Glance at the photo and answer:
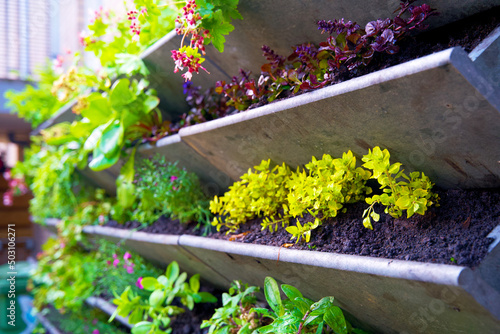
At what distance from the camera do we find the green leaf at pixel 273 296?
1258 millimetres

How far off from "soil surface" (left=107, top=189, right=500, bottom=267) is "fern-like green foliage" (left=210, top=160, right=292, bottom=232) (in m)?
0.19

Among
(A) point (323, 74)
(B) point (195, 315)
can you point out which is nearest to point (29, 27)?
(B) point (195, 315)

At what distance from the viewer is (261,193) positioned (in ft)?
4.97

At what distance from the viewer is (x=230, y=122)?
143 cm

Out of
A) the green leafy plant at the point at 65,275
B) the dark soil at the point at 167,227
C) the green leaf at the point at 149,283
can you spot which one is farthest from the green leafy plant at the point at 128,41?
the green leafy plant at the point at 65,275

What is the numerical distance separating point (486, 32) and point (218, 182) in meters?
1.27

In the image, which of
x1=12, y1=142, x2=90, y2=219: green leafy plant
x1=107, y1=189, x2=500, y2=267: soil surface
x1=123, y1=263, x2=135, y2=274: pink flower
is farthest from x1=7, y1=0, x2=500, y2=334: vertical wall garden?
x1=12, y1=142, x2=90, y2=219: green leafy plant

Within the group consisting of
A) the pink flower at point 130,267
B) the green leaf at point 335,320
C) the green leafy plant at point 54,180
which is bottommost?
the green leaf at point 335,320

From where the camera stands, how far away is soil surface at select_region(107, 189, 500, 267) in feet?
3.16

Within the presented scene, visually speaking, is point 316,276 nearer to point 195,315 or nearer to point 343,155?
point 343,155

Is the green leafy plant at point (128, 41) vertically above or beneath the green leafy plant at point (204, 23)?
above

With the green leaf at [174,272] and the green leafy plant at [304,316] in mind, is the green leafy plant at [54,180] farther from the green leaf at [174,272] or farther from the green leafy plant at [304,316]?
the green leafy plant at [304,316]

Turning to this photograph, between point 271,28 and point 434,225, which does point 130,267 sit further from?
point 434,225

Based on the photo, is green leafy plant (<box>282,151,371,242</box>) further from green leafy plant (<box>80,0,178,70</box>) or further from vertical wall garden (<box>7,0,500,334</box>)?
green leafy plant (<box>80,0,178,70</box>)
